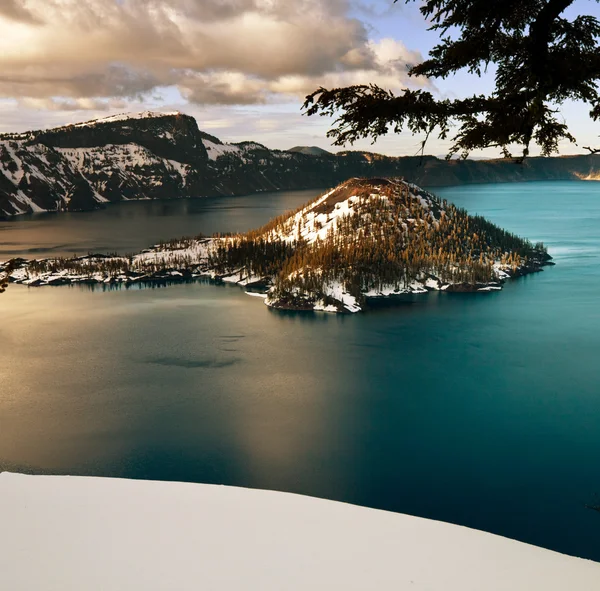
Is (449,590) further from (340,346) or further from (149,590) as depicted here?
(340,346)

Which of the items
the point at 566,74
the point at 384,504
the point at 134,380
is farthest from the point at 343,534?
the point at 134,380

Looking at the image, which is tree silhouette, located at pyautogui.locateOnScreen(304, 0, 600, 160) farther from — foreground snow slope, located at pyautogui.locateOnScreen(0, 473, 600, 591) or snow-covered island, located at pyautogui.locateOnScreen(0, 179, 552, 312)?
snow-covered island, located at pyautogui.locateOnScreen(0, 179, 552, 312)

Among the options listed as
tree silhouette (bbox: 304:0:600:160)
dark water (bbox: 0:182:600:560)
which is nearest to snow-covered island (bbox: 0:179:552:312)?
dark water (bbox: 0:182:600:560)

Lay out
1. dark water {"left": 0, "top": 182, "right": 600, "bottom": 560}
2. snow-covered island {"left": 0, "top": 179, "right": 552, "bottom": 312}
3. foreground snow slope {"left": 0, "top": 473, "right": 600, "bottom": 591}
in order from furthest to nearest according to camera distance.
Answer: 1. snow-covered island {"left": 0, "top": 179, "right": 552, "bottom": 312}
2. dark water {"left": 0, "top": 182, "right": 600, "bottom": 560}
3. foreground snow slope {"left": 0, "top": 473, "right": 600, "bottom": 591}

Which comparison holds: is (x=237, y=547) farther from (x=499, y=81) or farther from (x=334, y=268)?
(x=334, y=268)

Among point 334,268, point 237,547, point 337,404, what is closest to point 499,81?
point 237,547
